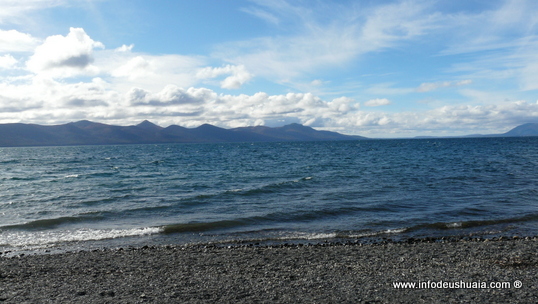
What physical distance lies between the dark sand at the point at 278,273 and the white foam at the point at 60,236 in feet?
9.12

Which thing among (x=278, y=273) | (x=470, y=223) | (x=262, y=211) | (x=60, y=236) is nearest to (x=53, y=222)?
(x=60, y=236)

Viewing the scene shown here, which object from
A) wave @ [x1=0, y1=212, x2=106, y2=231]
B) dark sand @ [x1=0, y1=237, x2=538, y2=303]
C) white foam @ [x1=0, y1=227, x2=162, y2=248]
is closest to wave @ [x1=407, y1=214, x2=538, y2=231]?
dark sand @ [x1=0, y1=237, x2=538, y2=303]

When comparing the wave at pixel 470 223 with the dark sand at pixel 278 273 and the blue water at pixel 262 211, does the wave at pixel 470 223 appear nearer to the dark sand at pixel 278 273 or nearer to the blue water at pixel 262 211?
the blue water at pixel 262 211

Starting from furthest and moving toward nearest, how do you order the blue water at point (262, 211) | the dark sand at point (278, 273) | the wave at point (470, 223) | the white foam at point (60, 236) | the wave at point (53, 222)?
the wave at point (53, 222), the wave at point (470, 223), the blue water at point (262, 211), the white foam at point (60, 236), the dark sand at point (278, 273)

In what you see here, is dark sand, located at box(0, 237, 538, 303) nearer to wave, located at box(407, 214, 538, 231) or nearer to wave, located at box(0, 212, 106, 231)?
wave, located at box(407, 214, 538, 231)

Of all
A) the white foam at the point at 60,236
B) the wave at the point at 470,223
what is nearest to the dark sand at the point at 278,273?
the white foam at the point at 60,236

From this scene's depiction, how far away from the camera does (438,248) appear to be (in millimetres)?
12461

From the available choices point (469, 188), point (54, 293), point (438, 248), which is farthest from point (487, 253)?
point (469, 188)

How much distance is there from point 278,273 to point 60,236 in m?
11.6

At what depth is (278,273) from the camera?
10047 millimetres

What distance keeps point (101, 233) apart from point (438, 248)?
47.0ft

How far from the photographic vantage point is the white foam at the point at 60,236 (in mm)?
15148

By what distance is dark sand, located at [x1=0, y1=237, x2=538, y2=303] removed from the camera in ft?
27.3

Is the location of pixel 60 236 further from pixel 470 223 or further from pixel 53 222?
pixel 470 223
